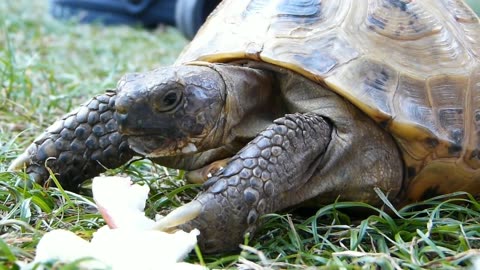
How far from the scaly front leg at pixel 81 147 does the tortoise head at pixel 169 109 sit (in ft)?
1.32

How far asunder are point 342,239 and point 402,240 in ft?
0.52

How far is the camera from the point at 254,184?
1956 millimetres

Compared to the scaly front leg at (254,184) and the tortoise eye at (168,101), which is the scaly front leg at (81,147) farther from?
the scaly front leg at (254,184)

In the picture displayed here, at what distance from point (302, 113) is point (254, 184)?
0.45m

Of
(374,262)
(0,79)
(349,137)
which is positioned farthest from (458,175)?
(0,79)

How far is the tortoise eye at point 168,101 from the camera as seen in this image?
6.62 feet

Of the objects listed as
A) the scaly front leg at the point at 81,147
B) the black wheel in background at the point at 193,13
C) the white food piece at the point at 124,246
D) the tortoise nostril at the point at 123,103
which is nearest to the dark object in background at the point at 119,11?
the black wheel in background at the point at 193,13

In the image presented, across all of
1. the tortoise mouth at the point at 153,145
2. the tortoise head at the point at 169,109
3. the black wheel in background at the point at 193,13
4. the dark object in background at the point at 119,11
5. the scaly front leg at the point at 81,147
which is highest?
the tortoise head at the point at 169,109

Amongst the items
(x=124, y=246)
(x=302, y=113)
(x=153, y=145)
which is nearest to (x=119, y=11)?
(x=302, y=113)

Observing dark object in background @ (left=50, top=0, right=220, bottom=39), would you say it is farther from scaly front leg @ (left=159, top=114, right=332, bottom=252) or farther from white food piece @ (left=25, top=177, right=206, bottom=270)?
white food piece @ (left=25, top=177, right=206, bottom=270)

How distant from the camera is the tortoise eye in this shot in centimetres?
202

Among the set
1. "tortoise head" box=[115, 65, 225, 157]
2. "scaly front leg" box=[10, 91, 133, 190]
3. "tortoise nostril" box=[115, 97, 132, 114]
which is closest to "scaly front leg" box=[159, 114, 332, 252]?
"tortoise head" box=[115, 65, 225, 157]

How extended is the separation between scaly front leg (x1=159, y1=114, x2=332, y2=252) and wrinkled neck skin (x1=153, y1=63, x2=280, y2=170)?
192mm

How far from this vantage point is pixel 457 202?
251 centimetres
